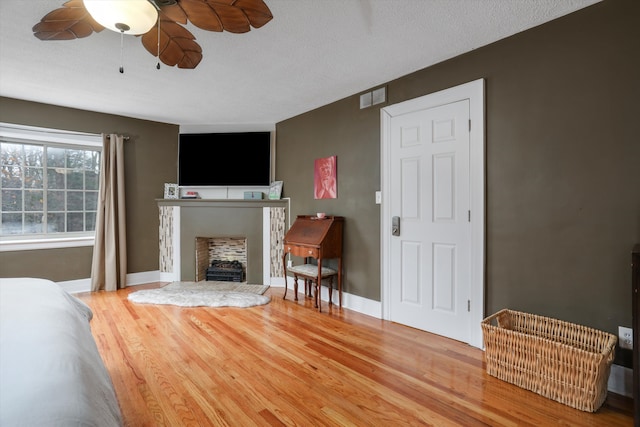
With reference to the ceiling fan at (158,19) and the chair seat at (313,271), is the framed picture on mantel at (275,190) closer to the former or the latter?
the chair seat at (313,271)

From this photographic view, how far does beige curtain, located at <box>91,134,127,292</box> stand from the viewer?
4.27 m

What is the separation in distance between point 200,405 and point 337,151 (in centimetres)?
284

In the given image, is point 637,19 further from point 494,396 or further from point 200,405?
point 200,405

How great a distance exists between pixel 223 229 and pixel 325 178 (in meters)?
1.80

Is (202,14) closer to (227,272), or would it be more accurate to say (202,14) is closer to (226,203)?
(226,203)

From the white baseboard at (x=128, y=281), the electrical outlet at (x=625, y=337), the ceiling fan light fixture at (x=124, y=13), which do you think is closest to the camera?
the ceiling fan light fixture at (x=124, y=13)

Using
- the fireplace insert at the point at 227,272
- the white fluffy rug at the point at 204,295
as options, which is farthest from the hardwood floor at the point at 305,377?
the fireplace insert at the point at 227,272

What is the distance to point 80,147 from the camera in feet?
14.3

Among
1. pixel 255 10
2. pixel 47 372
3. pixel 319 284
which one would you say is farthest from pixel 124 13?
pixel 319 284

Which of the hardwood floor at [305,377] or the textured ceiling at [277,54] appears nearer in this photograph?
the hardwood floor at [305,377]

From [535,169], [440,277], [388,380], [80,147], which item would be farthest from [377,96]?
[80,147]

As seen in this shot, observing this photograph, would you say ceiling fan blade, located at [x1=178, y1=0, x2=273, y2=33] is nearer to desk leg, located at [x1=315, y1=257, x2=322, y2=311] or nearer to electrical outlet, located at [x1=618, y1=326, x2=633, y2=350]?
desk leg, located at [x1=315, y1=257, x2=322, y2=311]

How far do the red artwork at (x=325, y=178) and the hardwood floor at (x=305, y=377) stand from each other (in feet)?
4.88

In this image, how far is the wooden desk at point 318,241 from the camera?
3520 millimetres
